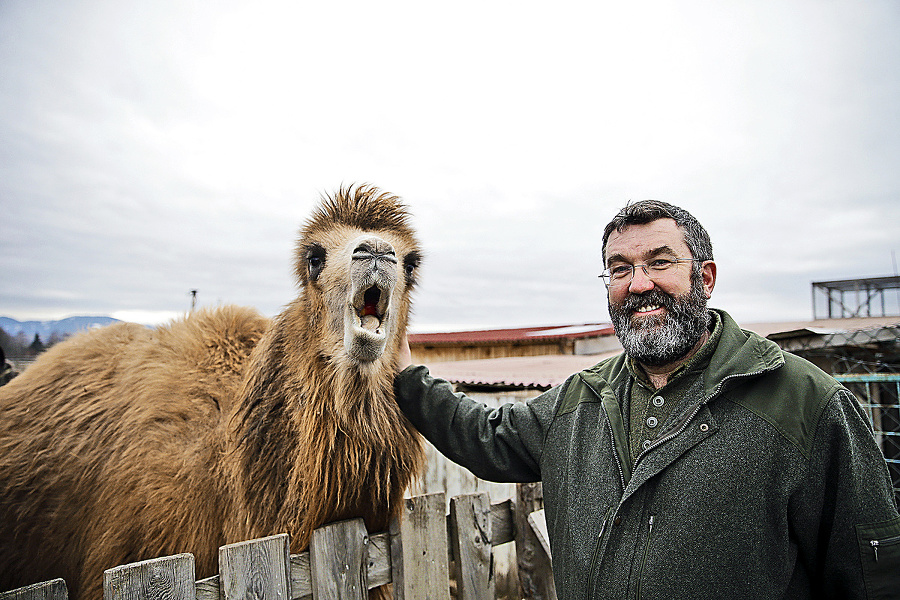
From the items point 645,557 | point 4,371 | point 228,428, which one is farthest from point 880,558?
point 4,371

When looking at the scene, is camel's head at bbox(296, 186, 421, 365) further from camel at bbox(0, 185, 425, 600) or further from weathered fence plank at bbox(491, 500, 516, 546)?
weathered fence plank at bbox(491, 500, 516, 546)

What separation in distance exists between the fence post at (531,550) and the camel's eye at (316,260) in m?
1.46

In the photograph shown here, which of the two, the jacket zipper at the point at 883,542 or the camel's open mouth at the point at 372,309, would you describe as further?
the camel's open mouth at the point at 372,309

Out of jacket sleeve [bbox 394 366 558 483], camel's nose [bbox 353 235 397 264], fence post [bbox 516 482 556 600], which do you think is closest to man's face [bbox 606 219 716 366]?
jacket sleeve [bbox 394 366 558 483]

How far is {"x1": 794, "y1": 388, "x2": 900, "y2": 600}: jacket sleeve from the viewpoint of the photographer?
1619 mm

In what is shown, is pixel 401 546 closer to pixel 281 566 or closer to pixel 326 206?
pixel 281 566

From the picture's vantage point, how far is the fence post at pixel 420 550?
2.26 meters

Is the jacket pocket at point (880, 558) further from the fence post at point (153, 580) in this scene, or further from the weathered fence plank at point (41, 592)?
the weathered fence plank at point (41, 592)

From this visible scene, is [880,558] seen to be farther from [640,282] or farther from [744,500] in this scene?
[640,282]

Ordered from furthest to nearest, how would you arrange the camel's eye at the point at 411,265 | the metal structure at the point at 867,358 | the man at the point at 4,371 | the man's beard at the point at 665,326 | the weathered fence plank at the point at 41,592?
the man at the point at 4,371 → the metal structure at the point at 867,358 → the camel's eye at the point at 411,265 → the man's beard at the point at 665,326 → the weathered fence plank at the point at 41,592

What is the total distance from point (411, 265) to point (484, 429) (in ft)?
3.20

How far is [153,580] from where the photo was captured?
1.63 metres

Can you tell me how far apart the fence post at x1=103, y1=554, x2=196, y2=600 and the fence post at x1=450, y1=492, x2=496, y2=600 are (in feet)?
3.56

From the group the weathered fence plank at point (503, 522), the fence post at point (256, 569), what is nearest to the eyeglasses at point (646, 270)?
the weathered fence plank at point (503, 522)
